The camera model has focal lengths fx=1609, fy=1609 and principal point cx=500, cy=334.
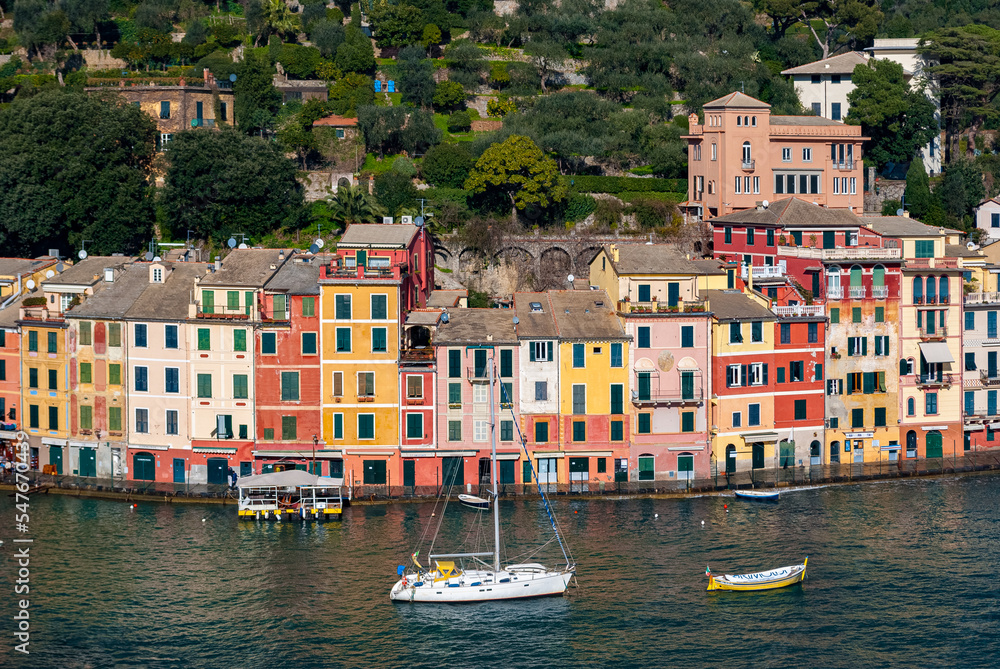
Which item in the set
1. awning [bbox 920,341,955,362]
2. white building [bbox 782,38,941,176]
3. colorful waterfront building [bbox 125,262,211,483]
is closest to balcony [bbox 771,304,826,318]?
awning [bbox 920,341,955,362]

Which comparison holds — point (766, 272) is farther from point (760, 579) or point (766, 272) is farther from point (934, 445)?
point (760, 579)

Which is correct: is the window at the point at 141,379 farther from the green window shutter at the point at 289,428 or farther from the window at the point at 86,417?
the green window shutter at the point at 289,428

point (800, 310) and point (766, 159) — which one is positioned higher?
point (766, 159)

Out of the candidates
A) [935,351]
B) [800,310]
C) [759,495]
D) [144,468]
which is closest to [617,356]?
[759,495]

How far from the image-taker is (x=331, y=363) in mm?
78375

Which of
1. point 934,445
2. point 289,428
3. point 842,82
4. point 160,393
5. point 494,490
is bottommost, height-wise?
point 494,490

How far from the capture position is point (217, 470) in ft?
260

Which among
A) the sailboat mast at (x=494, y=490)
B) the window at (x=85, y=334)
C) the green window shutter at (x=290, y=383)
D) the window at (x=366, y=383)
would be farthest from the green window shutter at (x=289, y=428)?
the window at (x=85, y=334)

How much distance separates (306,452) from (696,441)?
62.9ft

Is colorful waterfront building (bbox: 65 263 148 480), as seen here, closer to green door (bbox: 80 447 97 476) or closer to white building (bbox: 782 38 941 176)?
green door (bbox: 80 447 97 476)

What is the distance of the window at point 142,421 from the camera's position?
80062mm

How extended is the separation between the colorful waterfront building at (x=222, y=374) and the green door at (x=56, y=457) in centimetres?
721

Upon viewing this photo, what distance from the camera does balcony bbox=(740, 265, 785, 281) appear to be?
84875mm

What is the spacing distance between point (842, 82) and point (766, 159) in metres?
15.5
